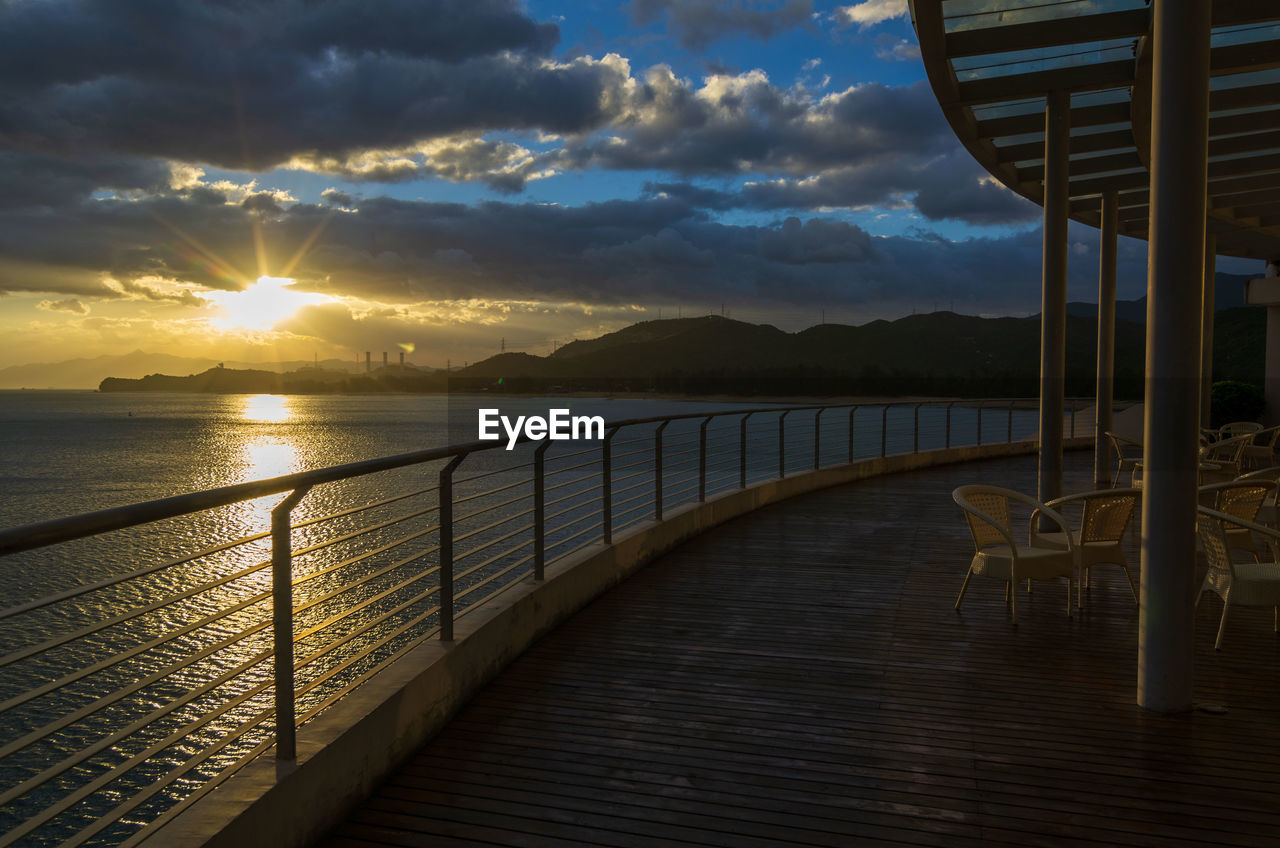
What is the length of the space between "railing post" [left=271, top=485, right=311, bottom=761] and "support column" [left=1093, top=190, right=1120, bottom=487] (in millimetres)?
9806

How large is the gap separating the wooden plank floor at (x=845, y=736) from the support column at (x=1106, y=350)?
5.74 m

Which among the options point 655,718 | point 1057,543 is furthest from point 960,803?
point 1057,543

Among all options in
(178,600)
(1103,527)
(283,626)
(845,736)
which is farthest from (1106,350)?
(178,600)

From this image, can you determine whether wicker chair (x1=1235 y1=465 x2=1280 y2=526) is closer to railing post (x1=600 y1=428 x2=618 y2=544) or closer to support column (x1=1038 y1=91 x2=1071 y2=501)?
support column (x1=1038 y1=91 x2=1071 y2=501)

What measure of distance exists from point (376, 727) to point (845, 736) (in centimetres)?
162

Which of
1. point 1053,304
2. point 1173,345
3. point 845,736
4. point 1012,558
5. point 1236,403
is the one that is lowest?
point 845,736

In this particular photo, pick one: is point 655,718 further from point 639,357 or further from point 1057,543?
point 639,357

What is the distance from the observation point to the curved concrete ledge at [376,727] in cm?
210

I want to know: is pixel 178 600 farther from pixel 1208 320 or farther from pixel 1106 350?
pixel 1208 320

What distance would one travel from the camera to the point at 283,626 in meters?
2.30

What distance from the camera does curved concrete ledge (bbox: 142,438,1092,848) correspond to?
210cm

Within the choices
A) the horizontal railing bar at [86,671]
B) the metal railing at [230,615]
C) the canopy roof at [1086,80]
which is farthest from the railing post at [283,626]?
the canopy roof at [1086,80]

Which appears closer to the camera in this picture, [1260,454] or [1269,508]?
[1269,508]

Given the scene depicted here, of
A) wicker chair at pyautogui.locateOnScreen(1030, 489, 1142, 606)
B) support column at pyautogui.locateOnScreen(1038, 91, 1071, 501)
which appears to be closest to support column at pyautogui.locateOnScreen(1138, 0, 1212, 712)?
wicker chair at pyautogui.locateOnScreen(1030, 489, 1142, 606)
